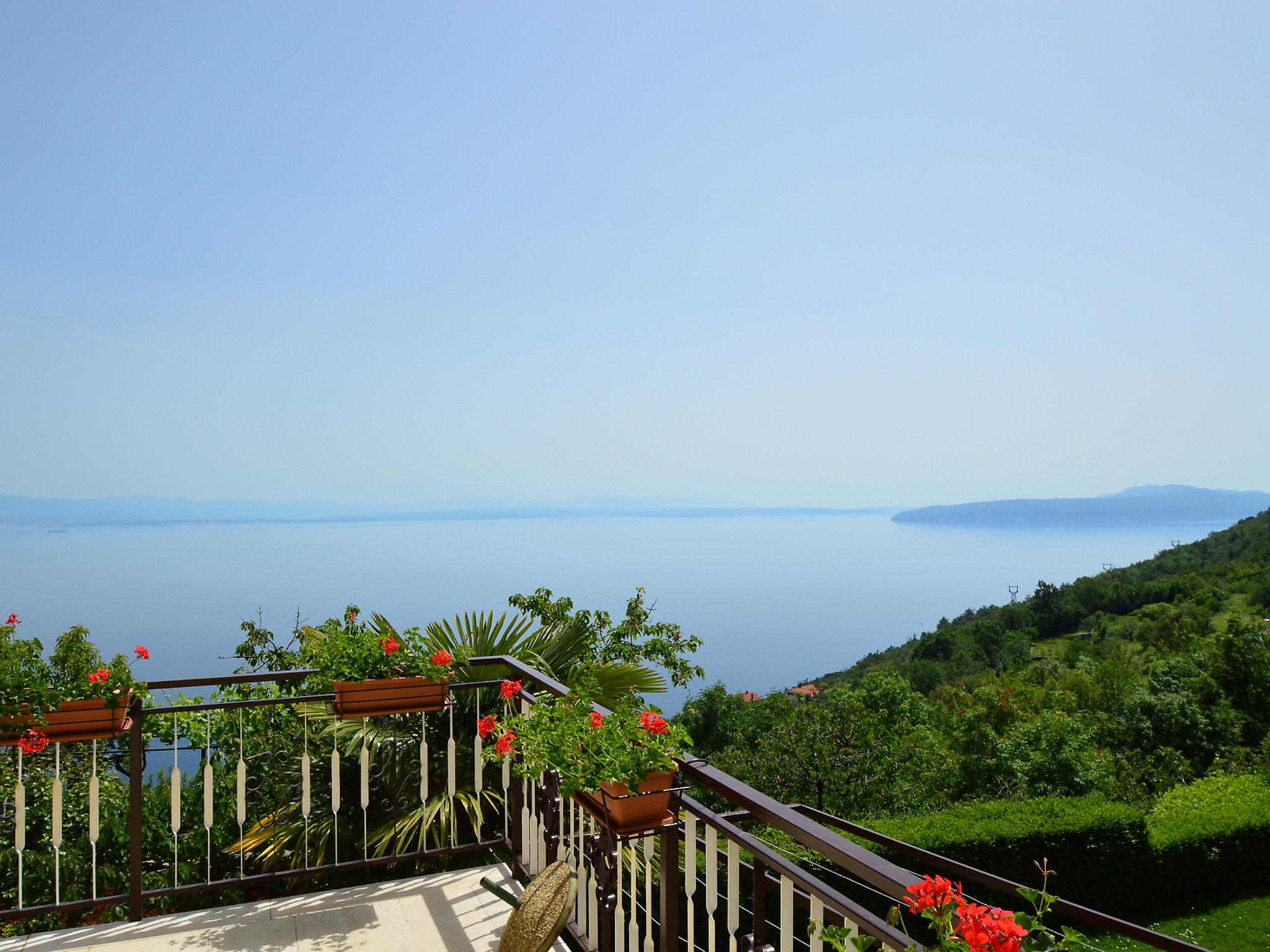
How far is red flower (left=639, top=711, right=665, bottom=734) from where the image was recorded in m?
1.95

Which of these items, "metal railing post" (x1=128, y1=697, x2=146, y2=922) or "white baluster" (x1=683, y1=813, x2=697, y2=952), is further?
"metal railing post" (x1=128, y1=697, x2=146, y2=922)

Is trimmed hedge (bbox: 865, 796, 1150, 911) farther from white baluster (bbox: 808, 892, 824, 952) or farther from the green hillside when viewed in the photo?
white baluster (bbox: 808, 892, 824, 952)

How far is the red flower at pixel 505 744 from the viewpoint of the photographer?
7.89 ft

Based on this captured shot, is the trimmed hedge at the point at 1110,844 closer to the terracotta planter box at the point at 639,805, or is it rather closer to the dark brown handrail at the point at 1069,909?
the dark brown handrail at the point at 1069,909

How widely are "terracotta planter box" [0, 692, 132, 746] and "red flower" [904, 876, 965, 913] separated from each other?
2690 mm

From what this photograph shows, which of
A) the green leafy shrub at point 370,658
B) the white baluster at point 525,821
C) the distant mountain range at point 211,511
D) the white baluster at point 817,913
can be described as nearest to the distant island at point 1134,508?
the distant mountain range at point 211,511

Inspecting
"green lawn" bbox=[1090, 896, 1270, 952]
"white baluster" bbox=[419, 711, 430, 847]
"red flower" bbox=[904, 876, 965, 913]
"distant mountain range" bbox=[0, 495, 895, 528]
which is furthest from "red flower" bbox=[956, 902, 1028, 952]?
"distant mountain range" bbox=[0, 495, 895, 528]

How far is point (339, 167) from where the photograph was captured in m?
18.3

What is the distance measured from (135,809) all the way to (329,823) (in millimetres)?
1042

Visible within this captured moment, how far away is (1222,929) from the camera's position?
8.21 metres

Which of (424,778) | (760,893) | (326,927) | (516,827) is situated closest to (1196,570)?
(516,827)

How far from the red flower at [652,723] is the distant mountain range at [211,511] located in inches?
2490

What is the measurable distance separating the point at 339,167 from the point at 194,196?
9037mm

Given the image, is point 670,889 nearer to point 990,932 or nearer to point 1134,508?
point 990,932
